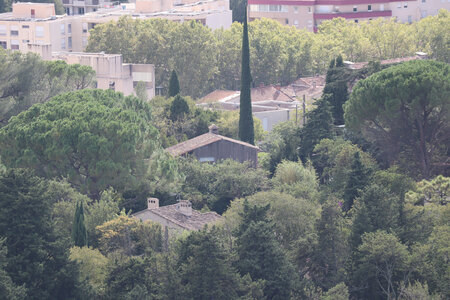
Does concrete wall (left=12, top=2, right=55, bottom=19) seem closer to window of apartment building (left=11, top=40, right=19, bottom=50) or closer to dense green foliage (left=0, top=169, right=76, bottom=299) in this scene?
window of apartment building (left=11, top=40, right=19, bottom=50)

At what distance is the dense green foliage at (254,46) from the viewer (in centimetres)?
9000

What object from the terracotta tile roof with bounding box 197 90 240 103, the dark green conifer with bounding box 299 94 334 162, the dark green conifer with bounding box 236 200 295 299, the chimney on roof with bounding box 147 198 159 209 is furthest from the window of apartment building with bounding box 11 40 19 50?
the dark green conifer with bounding box 236 200 295 299

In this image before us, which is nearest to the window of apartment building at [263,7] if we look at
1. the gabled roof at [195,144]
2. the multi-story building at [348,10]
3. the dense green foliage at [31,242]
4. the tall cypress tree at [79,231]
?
the multi-story building at [348,10]

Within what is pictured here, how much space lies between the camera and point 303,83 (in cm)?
8788

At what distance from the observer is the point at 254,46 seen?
95562 mm

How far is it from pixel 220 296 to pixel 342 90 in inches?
1062

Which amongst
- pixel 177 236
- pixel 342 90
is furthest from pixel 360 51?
pixel 177 236

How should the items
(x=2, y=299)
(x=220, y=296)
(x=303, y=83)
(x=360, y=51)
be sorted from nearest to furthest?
1. (x=2, y=299)
2. (x=220, y=296)
3. (x=303, y=83)
4. (x=360, y=51)

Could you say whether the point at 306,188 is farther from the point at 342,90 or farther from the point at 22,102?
the point at 22,102

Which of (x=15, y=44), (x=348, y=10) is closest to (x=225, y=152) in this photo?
(x=15, y=44)

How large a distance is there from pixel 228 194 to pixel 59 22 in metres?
49.0

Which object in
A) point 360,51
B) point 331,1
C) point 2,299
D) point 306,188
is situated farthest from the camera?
point 331,1

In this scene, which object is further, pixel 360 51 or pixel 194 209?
pixel 360 51

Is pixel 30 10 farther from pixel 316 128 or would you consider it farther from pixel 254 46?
pixel 316 128
